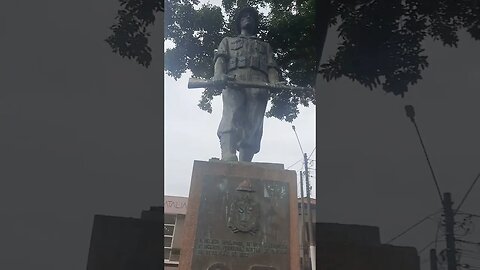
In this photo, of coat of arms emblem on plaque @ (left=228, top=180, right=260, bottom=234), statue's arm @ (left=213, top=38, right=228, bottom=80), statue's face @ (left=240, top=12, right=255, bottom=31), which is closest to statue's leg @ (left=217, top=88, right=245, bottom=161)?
statue's arm @ (left=213, top=38, right=228, bottom=80)

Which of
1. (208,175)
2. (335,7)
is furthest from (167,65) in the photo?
(208,175)

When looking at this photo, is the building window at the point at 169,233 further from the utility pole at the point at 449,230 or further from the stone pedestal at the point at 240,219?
the utility pole at the point at 449,230

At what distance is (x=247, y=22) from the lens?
4617 mm

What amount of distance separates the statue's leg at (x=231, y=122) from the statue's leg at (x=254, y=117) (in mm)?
51

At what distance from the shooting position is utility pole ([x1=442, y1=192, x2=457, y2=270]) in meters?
3.78

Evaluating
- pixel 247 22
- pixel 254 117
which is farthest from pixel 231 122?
pixel 247 22

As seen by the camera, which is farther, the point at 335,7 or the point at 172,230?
the point at 172,230

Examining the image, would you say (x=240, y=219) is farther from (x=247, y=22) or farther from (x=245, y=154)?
(x=247, y=22)

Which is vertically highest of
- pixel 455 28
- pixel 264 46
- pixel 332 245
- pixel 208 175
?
pixel 455 28

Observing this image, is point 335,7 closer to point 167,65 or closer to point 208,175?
point 167,65

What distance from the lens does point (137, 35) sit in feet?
16.1

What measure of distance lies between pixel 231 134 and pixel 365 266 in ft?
4.30

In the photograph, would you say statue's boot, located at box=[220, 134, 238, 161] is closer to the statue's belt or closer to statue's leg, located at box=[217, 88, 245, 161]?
statue's leg, located at box=[217, 88, 245, 161]

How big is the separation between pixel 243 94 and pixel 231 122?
0.25m
